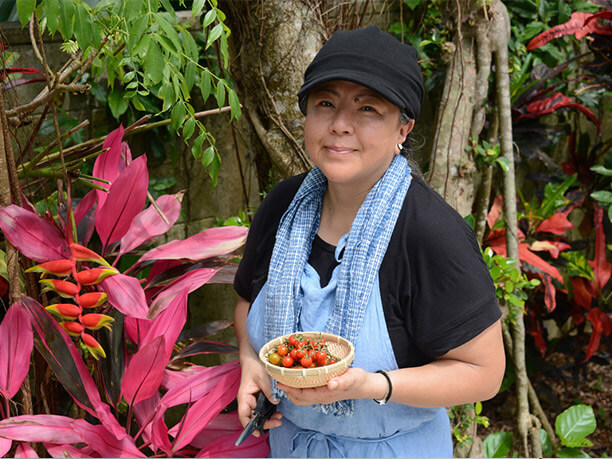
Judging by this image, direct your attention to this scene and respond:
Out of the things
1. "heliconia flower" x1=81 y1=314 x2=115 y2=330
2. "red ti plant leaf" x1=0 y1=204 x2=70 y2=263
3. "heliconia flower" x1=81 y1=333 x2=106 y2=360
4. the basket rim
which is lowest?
"heliconia flower" x1=81 y1=333 x2=106 y2=360

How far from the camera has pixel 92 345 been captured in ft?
5.56

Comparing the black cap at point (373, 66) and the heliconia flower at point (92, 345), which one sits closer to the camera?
the black cap at point (373, 66)

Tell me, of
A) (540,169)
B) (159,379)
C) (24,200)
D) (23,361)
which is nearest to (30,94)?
(24,200)

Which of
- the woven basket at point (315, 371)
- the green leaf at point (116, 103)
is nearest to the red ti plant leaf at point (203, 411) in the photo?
the woven basket at point (315, 371)

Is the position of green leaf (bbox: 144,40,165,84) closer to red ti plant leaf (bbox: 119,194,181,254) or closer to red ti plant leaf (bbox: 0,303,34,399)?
red ti plant leaf (bbox: 119,194,181,254)

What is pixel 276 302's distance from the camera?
141 centimetres

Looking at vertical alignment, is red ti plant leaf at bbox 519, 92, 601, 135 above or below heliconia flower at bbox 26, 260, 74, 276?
above

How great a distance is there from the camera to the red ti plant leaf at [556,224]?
2.99 m

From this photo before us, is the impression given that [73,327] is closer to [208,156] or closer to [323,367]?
[208,156]

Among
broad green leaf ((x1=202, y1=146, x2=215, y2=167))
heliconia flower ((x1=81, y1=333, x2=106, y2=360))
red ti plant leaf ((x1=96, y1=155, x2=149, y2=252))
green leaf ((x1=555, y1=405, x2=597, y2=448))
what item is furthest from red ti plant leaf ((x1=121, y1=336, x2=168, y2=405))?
green leaf ((x1=555, y1=405, x2=597, y2=448))

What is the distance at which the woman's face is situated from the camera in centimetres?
129

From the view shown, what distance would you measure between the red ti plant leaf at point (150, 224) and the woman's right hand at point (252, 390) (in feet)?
1.92

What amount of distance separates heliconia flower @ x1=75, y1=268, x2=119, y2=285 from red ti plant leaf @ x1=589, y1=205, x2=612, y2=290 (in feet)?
7.94

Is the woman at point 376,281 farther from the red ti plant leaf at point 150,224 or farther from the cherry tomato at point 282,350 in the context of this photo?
the red ti plant leaf at point 150,224
